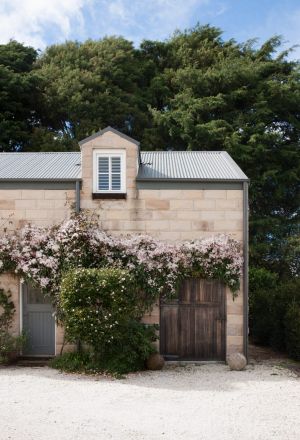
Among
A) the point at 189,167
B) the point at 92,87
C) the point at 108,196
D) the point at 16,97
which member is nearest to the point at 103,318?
the point at 108,196

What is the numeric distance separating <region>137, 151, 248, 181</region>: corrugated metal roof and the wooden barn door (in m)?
3.17

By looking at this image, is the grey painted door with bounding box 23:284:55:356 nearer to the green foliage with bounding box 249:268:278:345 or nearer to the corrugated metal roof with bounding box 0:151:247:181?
the corrugated metal roof with bounding box 0:151:247:181

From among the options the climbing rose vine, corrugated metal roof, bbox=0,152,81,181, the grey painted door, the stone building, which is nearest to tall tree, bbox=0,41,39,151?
corrugated metal roof, bbox=0,152,81,181

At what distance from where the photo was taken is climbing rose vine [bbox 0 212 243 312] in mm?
12352

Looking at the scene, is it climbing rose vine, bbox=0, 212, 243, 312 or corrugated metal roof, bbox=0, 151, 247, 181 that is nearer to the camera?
climbing rose vine, bbox=0, 212, 243, 312

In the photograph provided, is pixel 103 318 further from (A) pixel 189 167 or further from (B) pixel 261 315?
(B) pixel 261 315

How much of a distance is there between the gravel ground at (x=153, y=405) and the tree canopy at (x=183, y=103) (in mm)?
13221

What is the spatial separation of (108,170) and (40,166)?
8.25 feet

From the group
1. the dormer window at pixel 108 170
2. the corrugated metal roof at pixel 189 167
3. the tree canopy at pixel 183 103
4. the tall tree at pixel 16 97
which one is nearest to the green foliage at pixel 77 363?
the dormer window at pixel 108 170

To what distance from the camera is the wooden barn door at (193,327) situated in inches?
500

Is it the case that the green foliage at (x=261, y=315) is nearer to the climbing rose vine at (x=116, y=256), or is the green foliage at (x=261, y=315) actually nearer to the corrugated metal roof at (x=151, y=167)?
the climbing rose vine at (x=116, y=256)

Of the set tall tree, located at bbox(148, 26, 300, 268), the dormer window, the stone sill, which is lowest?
the stone sill

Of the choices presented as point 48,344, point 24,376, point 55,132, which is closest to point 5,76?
point 55,132

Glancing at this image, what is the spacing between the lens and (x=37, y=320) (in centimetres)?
1296
